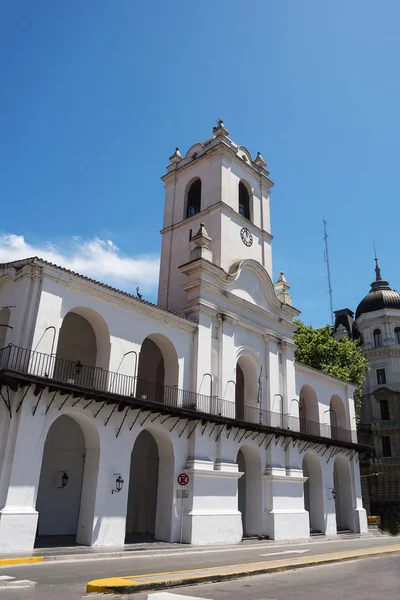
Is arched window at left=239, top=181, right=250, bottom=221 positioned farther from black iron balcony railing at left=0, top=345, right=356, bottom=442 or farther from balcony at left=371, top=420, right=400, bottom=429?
balcony at left=371, top=420, right=400, bottom=429

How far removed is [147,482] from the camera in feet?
73.9

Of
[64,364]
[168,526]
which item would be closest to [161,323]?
[64,364]

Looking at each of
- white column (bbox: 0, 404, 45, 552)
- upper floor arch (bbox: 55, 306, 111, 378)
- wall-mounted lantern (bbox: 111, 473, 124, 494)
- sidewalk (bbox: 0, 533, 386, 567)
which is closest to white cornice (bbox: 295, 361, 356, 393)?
sidewalk (bbox: 0, 533, 386, 567)

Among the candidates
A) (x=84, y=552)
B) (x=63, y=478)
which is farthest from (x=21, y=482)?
(x=63, y=478)

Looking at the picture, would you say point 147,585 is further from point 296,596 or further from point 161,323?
point 161,323

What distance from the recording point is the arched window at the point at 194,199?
28875mm

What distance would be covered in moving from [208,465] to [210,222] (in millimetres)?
12709

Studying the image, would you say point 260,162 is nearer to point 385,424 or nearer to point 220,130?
point 220,130

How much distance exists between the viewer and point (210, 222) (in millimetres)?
26609

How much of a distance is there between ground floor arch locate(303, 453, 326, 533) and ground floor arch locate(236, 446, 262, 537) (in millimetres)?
4786

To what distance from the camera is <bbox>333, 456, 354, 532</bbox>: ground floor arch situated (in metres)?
28.7

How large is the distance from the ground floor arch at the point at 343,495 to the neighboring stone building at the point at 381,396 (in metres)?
14.8

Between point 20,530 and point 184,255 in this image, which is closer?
point 20,530

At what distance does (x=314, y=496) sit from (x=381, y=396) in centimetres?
2462
